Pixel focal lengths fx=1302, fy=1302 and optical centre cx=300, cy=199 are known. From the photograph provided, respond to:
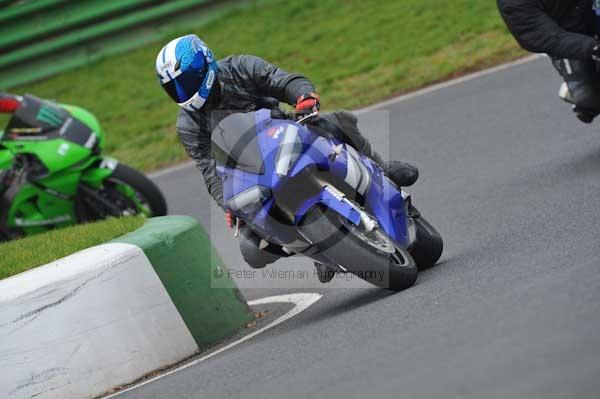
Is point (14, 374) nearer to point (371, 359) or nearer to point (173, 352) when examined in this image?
point (173, 352)

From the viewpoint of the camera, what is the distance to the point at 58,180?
1041 cm

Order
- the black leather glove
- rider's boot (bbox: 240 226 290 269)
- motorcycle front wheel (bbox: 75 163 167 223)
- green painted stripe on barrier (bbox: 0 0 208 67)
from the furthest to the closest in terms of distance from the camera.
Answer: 1. green painted stripe on barrier (bbox: 0 0 208 67)
2. motorcycle front wheel (bbox: 75 163 167 223)
3. the black leather glove
4. rider's boot (bbox: 240 226 290 269)

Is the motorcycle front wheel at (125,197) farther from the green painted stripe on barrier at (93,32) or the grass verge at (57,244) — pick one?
the green painted stripe on barrier at (93,32)

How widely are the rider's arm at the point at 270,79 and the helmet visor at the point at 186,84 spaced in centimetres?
48

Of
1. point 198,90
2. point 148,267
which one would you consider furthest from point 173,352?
point 198,90

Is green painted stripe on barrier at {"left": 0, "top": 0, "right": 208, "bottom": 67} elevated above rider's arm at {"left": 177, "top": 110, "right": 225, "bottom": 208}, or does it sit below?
below

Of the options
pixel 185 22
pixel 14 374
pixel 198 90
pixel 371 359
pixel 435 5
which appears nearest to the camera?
pixel 371 359

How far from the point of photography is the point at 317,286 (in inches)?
317

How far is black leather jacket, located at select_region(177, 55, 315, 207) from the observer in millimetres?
6941

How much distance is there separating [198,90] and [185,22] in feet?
31.3

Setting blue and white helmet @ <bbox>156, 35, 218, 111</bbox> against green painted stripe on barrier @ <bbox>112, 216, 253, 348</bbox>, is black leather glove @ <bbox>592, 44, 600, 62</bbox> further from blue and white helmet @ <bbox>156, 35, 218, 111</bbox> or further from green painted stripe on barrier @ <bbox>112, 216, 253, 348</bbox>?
green painted stripe on barrier @ <bbox>112, 216, 253, 348</bbox>

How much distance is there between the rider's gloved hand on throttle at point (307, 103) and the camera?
684cm

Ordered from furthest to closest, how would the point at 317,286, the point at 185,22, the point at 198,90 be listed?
the point at 185,22 → the point at 317,286 → the point at 198,90

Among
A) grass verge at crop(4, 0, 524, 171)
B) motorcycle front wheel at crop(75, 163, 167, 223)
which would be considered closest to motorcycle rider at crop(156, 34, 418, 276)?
motorcycle front wheel at crop(75, 163, 167, 223)
